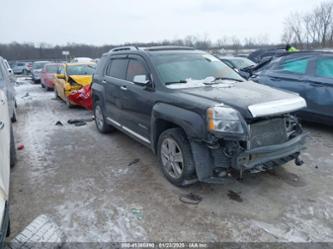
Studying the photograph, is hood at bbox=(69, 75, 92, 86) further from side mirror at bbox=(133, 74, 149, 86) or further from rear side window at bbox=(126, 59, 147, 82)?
side mirror at bbox=(133, 74, 149, 86)

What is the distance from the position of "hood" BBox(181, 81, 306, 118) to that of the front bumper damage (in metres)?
0.40

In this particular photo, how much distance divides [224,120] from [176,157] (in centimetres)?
94

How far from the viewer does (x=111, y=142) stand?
579 cm

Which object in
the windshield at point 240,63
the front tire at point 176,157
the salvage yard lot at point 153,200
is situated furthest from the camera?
the windshield at point 240,63

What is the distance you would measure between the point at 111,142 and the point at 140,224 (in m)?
2.97

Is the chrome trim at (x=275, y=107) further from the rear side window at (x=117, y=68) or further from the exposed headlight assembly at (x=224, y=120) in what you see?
the rear side window at (x=117, y=68)

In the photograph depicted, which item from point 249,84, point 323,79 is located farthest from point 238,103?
point 323,79

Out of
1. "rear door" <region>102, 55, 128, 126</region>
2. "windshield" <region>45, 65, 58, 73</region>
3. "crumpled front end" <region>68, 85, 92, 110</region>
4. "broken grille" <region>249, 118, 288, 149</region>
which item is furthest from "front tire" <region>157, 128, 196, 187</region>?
"windshield" <region>45, 65, 58, 73</region>

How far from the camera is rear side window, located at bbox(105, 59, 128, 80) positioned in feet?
16.5

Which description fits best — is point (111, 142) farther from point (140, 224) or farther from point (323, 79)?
point (323, 79)

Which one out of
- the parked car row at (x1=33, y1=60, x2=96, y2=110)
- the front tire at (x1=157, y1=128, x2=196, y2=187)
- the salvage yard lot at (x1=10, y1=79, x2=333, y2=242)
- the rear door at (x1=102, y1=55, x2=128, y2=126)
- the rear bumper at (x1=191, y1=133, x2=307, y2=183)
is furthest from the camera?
the parked car row at (x1=33, y1=60, x2=96, y2=110)

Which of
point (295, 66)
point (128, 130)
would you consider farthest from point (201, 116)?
point (295, 66)

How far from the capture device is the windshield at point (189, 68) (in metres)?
4.07

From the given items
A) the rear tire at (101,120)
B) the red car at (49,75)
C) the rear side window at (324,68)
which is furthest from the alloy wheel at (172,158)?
the red car at (49,75)
